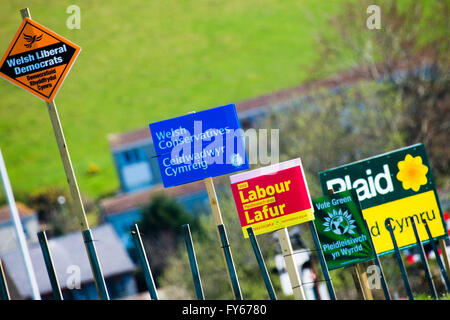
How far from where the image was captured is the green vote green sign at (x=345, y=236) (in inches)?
382

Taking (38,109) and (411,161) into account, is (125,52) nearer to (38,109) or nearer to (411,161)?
(38,109)

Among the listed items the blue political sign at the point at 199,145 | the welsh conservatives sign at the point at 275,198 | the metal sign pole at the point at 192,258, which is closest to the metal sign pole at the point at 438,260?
the welsh conservatives sign at the point at 275,198

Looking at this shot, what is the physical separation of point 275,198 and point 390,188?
2309mm

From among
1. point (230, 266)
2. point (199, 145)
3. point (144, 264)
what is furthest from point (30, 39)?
point (230, 266)

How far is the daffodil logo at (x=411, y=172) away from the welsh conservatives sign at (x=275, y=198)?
208 centimetres

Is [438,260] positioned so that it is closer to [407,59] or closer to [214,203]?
[214,203]

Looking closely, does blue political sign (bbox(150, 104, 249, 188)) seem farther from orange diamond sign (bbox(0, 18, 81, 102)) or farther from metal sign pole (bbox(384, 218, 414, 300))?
metal sign pole (bbox(384, 218, 414, 300))

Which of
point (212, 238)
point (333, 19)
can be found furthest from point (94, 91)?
point (212, 238)

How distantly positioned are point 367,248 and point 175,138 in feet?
10.0

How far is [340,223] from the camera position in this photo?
973cm

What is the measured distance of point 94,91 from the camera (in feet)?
290

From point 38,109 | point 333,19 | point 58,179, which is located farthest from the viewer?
point 38,109

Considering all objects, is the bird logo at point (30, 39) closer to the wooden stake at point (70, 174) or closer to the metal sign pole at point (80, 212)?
the metal sign pole at point (80, 212)

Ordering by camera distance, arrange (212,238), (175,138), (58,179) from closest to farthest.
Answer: (175,138), (212,238), (58,179)
